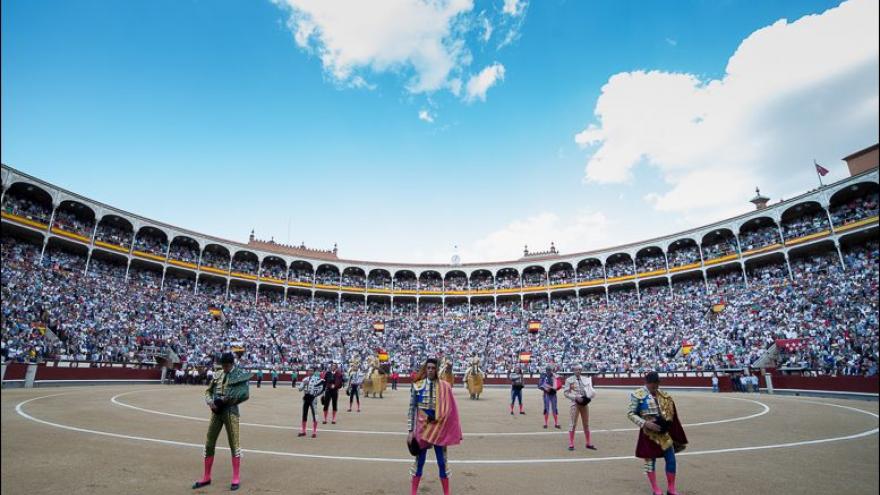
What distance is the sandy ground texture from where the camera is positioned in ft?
24.1

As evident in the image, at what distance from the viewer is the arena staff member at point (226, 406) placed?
7535 millimetres

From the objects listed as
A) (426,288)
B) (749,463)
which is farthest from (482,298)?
(749,463)

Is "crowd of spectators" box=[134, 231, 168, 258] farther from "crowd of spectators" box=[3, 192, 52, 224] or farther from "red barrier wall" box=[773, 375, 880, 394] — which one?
"red barrier wall" box=[773, 375, 880, 394]

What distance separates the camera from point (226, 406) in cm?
775

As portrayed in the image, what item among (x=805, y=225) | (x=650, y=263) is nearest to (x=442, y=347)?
(x=650, y=263)

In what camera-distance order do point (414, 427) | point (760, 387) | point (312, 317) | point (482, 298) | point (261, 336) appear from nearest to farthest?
point (414, 427) → point (760, 387) → point (261, 336) → point (312, 317) → point (482, 298)

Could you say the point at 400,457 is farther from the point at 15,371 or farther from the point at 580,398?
the point at 15,371

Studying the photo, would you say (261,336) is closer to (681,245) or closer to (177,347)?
(177,347)

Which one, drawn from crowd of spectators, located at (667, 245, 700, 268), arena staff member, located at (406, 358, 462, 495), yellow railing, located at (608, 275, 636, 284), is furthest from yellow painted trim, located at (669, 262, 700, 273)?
arena staff member, located at (406, 358, 462, 495)

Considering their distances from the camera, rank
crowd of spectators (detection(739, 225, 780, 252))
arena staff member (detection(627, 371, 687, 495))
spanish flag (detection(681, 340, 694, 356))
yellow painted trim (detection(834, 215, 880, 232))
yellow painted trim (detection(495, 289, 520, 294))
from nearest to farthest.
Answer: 1. arena staff member (detection(627, 371, 687, 495))
2. yellow painted trim (detection(834, 215, 880, 232))
3. spanish flag (detection(681, 340, 694, 356))
4. crowd of spectators (detection(739, 225, 780, 252))
5. yellow painted trim (detection(495, 289, 520, 294))

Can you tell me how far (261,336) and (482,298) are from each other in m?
28.1

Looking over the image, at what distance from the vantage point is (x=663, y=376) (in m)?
35.0

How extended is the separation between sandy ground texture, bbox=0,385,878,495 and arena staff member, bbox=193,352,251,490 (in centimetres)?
41

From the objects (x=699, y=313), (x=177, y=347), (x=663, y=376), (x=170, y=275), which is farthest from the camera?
(x=170, y=275)
